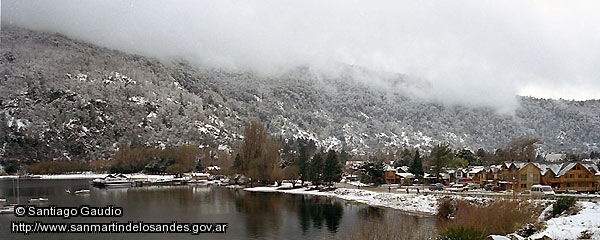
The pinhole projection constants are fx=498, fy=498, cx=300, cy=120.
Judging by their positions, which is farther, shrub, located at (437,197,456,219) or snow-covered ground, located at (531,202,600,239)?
shrub, located at (437,197,456,219)

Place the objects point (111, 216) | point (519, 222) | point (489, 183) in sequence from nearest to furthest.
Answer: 1. point (519, 222)
2. point (111, 216)
3. point (489, 183)

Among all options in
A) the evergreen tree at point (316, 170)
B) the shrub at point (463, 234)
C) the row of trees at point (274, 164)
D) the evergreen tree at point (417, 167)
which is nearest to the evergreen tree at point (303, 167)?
the row of trees at point (274, 164)

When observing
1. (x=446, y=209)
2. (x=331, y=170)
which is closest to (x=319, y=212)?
(x=446, y=209)

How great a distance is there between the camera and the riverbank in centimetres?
2534

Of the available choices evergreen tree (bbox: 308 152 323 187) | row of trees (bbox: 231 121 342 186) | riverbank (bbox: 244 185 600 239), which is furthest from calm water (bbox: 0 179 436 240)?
evergreen tree (bbox: 308 152 323 187)

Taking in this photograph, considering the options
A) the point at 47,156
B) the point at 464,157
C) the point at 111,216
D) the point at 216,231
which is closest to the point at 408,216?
the point at 216,231

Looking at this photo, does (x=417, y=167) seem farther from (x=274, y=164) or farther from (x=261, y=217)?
(x=261, y=217)

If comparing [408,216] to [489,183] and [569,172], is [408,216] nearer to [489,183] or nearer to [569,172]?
[569,172]

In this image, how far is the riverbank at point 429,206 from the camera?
25344 mm

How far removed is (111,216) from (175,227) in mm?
10350

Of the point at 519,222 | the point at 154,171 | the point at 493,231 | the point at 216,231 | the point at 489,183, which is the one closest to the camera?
the point at 493,231

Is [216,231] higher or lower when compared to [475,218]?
lower

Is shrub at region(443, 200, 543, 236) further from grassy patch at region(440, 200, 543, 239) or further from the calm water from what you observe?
the calm water

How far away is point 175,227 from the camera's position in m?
44.4
